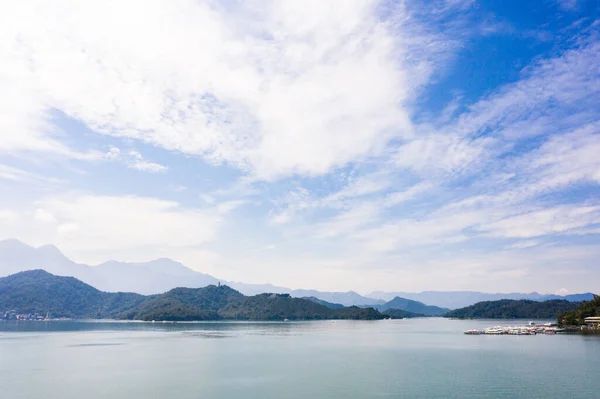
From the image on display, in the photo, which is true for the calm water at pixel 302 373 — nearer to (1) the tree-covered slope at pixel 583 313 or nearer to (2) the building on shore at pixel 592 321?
(2) the building on shore at pixel 592 321

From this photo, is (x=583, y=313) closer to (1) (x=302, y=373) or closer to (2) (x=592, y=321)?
(2) (x=592, y=321)

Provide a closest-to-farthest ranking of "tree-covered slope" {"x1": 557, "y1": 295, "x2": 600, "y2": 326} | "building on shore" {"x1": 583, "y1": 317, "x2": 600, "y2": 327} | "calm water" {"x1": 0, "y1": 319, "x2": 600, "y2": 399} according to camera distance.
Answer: "calm water" {"x1": 0, "y1": 319, "x2": 600, "y2": 399} < "building on shore" {"x1": 583, "y1": 317, "x2": 600, "y2": 327} < "tree-covered slope" {"x1": 557, "y1": 295, "x2": 600, "y2": 326}

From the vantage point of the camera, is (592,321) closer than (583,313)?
Yes

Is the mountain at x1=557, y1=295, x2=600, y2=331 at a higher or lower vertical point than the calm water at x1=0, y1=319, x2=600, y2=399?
higher

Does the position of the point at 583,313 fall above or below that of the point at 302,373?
above

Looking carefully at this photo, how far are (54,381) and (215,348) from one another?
1691 inches

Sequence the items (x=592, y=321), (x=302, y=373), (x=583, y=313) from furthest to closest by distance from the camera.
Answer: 1. (x=583, y=313)
2. (x=592, y=321)
3. (x=302, y=373)

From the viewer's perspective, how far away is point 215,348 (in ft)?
305

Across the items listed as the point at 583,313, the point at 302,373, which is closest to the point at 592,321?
the point at 583,313

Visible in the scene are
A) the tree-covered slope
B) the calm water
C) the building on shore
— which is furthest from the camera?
the tree-covered slope

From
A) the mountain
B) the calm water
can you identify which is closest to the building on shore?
the mountain

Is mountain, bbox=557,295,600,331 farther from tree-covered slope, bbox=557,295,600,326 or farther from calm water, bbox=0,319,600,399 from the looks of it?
calm water, bbox=0,319,600,399

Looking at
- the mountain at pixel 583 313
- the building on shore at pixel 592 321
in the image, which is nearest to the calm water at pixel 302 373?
the building on shore at pixel 592 321

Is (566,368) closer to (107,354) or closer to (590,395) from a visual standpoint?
(590,395)
